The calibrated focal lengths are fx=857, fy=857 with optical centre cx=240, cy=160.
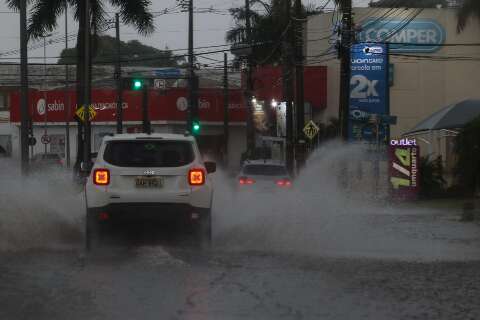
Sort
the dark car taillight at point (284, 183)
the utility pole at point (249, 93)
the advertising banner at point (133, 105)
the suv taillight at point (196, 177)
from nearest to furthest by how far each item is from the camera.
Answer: the suv taillight at point (196, 177)
the dark car taillight at point (284, 183)
the utility pole at point (249, 93)
the advertising banner at point (133, 105)

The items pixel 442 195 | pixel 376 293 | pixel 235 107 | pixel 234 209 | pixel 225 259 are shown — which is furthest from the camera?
pixel 235 107

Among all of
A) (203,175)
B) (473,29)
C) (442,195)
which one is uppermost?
(473,29)

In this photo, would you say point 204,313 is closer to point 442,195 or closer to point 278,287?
point 278,287

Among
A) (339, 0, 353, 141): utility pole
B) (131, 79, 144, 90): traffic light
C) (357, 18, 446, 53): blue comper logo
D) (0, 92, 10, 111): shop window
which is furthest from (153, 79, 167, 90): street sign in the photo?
(339, 0, 353, 141): utility pole

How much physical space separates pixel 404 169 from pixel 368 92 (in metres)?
6.91

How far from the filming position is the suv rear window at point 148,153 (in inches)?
535

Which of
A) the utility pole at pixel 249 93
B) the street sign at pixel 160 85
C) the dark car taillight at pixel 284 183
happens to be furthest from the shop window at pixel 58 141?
the dark car taillight at pixel 284 183

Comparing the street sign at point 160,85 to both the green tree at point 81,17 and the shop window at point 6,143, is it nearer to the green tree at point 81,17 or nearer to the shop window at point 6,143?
the shop window at point 6,143

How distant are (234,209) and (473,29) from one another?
1550 inches

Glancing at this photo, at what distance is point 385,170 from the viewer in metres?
33.7

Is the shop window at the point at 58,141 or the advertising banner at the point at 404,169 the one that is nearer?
the advertising banner at the point at 404,169

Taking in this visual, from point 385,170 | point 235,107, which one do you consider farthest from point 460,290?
point 235,107

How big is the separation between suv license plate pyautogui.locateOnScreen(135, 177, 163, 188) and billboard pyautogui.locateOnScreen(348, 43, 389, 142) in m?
20.3

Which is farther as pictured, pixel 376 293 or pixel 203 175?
pixel 203 175
